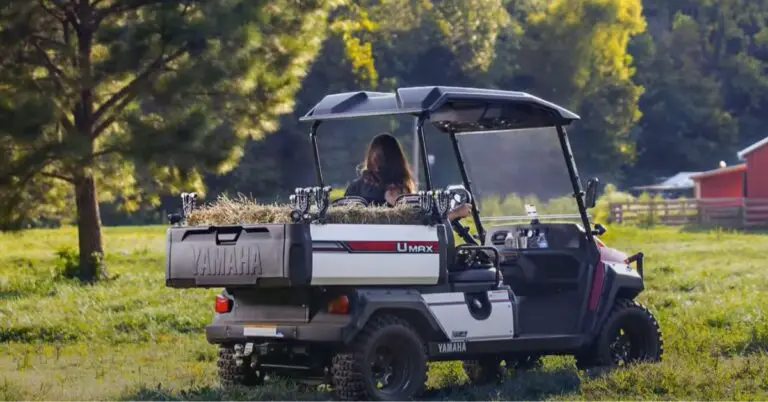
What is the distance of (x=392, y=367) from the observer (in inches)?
416

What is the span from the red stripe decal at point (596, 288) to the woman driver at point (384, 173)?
4.55ft

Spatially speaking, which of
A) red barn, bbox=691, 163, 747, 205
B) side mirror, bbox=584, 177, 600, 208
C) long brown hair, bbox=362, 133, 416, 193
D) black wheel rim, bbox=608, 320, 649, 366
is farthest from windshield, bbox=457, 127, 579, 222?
red barn, bbox=691, 163, 747, 205

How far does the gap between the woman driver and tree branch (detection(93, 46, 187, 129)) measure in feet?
41.3

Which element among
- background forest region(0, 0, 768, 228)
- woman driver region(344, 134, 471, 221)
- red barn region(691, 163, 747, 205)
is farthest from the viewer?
red barn region(691, 163, 747, 205)

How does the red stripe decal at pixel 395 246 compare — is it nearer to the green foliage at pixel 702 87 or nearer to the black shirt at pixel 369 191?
the black shirt at pixel 369 191

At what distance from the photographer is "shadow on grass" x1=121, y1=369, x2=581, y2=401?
1044cm

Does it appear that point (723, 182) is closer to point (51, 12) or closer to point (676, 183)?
point (676, 183)

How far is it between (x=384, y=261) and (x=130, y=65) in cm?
1384

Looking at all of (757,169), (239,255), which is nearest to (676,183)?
(757,169)

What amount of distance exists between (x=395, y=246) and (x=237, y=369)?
1.70m

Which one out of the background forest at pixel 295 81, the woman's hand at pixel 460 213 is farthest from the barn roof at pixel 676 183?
the woman's hand at pixel 460 213

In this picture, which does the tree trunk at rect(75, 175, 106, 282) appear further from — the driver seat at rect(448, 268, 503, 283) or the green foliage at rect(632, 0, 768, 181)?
the green foliage at rect(632, 0, 768, 181)

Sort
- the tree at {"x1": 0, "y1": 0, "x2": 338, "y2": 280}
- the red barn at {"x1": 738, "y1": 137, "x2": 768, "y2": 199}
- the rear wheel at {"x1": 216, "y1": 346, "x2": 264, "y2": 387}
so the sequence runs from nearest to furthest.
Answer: the rear wheel at {"x1": 216, "y1": 346, "x2": 264, "y2": 387} < the tree at {"x1": 0, "y1": 0, "x2": 338, "y2": 280} < the red barn at {"x1": 738, "y1": 137, "x2": 768, "y2": 199}

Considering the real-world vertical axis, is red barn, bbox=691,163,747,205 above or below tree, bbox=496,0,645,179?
below
